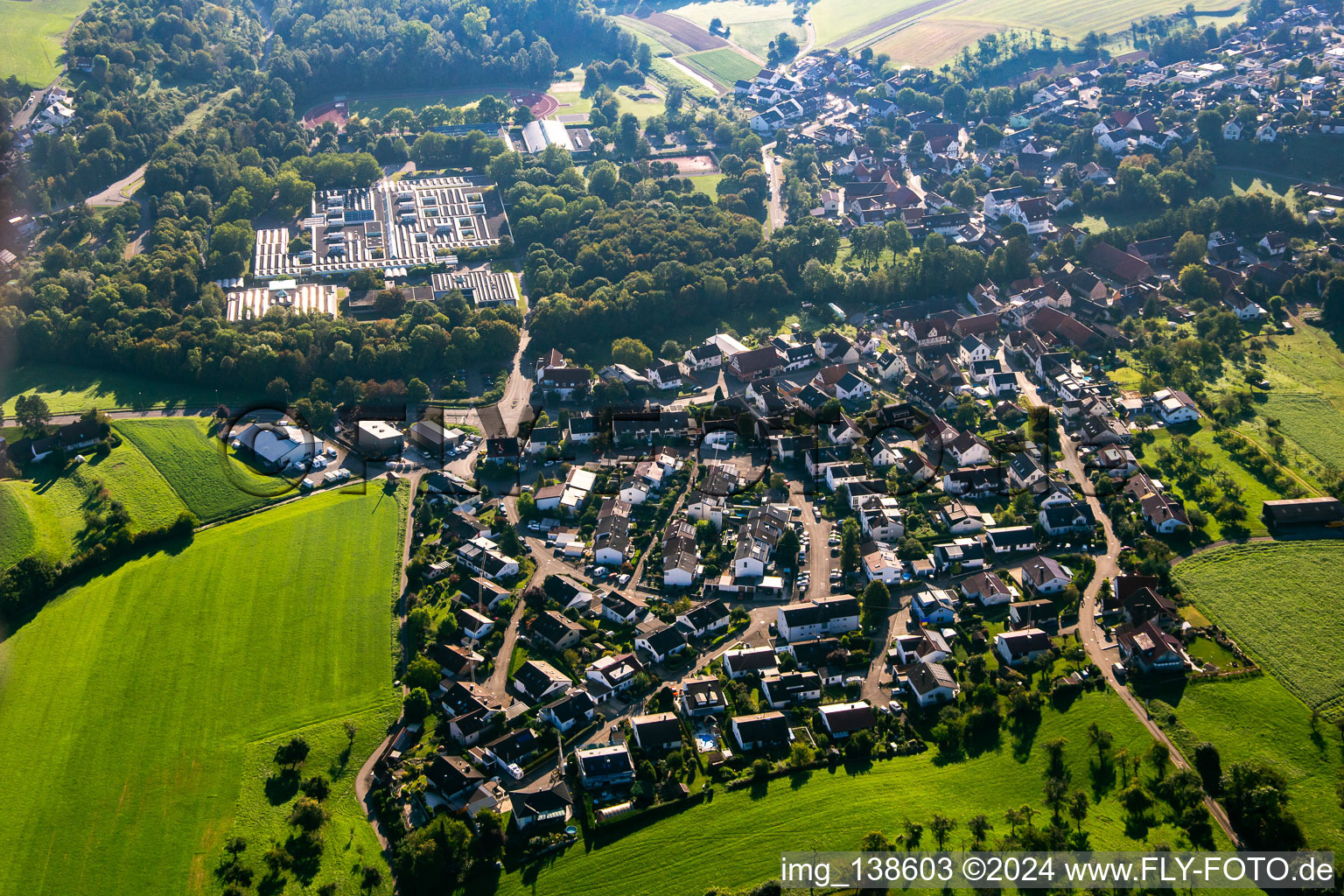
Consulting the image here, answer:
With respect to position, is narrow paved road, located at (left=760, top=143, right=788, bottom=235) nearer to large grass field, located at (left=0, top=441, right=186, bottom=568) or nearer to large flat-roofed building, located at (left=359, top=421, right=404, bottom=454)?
large flat-roofed building, located at (left=359, top=421, right=404, bottom=454)

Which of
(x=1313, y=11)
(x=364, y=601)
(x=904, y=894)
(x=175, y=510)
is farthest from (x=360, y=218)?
(x=1313, y=11)

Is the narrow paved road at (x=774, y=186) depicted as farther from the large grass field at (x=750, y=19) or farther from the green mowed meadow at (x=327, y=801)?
the green mowed meadow at (x=327, y=801)

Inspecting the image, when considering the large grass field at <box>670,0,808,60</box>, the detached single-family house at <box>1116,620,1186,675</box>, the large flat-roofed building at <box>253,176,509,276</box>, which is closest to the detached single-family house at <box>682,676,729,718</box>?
the detached single-family house at <box>1116,620,1186,675</box>

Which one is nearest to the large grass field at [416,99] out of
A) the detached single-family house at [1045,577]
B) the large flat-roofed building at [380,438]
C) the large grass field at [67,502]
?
the large flat-roofed building at [380,438]

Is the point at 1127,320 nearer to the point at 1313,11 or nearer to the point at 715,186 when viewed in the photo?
the point at 715,186

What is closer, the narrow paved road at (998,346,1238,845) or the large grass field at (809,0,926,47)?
the narrow paved road at (998,346,1238,845)

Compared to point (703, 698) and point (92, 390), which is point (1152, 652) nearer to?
point (703, 698)
